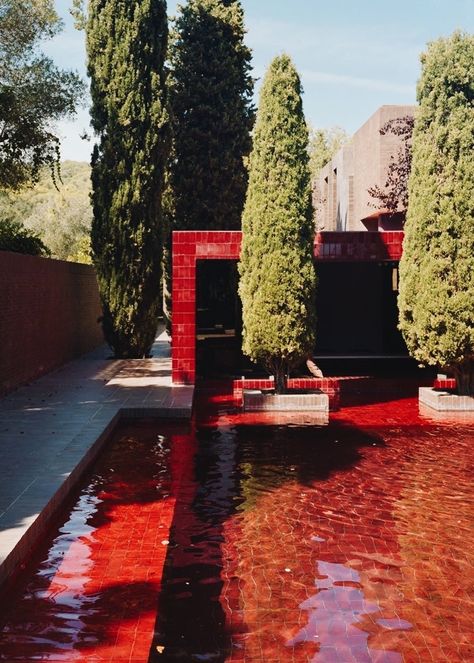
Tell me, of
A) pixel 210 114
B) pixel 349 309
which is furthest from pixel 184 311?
pixel 210 114

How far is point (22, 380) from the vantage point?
15672 mm

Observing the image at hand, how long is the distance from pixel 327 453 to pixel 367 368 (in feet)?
36.1

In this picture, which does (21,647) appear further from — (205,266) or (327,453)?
(205,266)

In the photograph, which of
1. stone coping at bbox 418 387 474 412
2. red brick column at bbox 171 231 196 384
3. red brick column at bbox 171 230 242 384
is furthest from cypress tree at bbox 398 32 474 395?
red brick column at bbox 171 231 196 384

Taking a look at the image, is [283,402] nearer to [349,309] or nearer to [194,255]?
[194,255]

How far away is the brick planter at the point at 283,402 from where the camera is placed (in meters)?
14.2

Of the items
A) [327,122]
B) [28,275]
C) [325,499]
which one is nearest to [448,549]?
[325,499]

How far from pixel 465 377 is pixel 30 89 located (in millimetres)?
14011

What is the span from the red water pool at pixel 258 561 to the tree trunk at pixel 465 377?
379 cm

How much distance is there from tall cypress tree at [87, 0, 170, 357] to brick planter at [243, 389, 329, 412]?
770 cm

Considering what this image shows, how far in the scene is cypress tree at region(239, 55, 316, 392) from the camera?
14.1 metres

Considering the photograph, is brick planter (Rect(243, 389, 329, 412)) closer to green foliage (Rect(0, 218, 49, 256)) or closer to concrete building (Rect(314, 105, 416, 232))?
green foliage (Rect(0, 218, 49, 256))

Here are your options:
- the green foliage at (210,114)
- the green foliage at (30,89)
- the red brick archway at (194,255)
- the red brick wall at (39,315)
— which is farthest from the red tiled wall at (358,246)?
the green foliage at (210,114)

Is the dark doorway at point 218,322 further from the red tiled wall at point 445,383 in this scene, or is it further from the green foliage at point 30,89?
the green foliage at point 30,89
